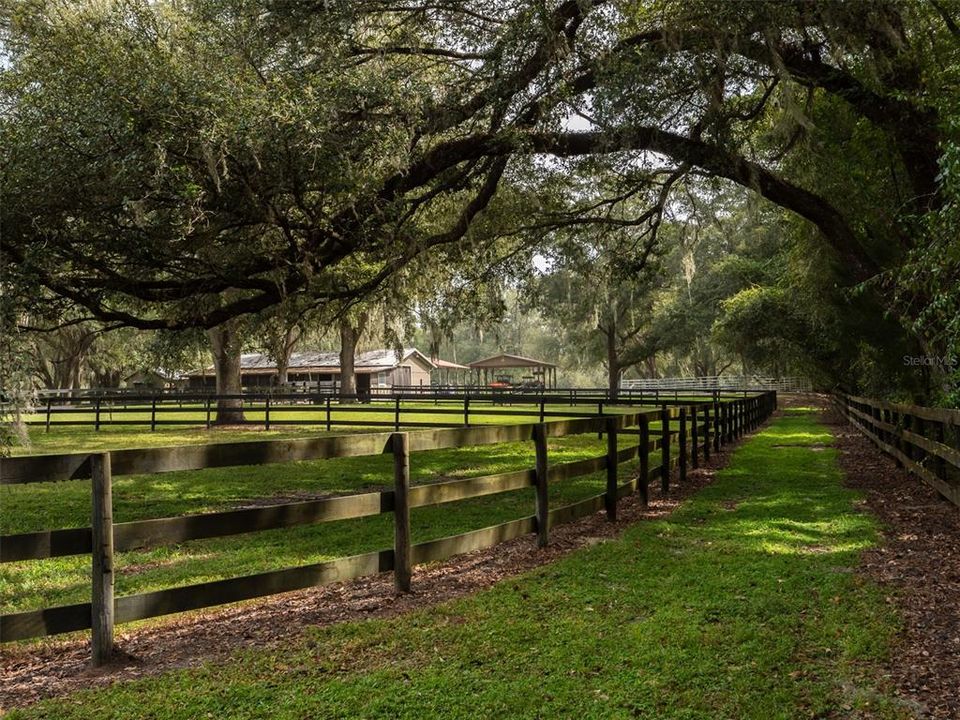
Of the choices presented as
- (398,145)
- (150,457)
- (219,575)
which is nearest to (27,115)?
(398,145)

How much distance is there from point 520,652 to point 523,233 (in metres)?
11.3

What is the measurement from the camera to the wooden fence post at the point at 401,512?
17.1 feet

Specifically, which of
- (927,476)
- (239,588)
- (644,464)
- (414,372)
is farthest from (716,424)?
(414,372)

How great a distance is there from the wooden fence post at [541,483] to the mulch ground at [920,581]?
103 inches

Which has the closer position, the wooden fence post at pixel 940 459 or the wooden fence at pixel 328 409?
the wooden fence post at pixel 940 459

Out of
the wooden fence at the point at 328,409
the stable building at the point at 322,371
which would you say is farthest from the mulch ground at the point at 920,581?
the stable building at the point at 322,371

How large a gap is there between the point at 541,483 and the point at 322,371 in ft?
179

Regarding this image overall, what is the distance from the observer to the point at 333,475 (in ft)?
41.6

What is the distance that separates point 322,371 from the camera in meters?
59.5

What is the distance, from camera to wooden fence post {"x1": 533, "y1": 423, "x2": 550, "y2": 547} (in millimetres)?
6562

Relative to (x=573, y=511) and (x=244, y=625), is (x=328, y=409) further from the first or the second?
(x=244, y=625)

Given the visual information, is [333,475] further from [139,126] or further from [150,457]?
[150,457]

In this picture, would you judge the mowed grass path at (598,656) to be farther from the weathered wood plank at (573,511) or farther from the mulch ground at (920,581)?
the weathered wood plank at (573,511)

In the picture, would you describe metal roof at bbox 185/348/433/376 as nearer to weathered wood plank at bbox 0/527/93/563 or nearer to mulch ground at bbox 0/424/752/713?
mulch ground at bbox 0/424/752/713
